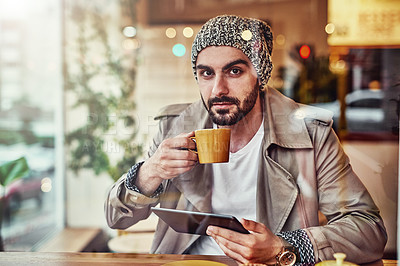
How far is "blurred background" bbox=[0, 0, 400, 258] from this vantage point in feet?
5.20

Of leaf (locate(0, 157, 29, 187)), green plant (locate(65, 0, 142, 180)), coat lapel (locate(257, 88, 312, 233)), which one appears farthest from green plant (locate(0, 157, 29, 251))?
coat lapel (locate(257, 88, 312, 233))

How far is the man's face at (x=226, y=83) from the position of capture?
1515 millimetres

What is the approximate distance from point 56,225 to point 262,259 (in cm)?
106

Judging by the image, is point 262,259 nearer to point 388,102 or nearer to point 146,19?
point 388,102

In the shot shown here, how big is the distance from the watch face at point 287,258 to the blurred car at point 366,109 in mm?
537

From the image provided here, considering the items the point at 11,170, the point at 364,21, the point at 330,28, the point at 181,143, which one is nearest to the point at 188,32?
the point at 181,143

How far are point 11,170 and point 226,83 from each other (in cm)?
111

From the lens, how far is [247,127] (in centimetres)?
157

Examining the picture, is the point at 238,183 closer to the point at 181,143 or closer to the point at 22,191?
the point at 181,143

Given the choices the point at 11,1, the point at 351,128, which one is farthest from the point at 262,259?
the point at 11,1

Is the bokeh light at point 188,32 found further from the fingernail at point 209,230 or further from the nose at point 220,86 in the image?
the fingernail at point 209,230

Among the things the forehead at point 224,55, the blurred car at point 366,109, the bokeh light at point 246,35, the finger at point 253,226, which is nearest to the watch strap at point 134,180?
the finger at point 253,226

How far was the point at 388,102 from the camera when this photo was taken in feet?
5.24

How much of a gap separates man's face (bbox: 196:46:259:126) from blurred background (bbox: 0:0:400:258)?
0.22ft
